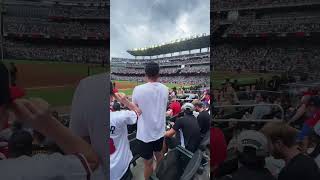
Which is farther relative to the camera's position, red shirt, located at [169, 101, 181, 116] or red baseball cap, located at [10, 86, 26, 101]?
red shirt, located at [169, 101, 181, 116]

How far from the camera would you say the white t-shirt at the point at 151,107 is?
A: 2594mm

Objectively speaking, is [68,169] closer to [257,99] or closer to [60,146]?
[60,146]

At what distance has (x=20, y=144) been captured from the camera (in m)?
2.03

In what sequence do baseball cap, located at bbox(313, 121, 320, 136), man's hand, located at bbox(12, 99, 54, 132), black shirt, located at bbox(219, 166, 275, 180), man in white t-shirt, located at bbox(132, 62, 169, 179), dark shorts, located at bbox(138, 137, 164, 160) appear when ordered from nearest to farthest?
1. man's hand, located at bbox(12, 99, 54, 132)
2. black shirt, located at bbox(219, 166, 275, 180)
3. baseball cap, located at bbox(313, 121, 320, 136)
4. man in white t-shirt, located at bbox(132, 62, 169, 179)
5. dark shorts, located at bbox(138, 137, 164, 160)

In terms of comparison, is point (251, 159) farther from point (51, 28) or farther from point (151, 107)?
point (51, 28)

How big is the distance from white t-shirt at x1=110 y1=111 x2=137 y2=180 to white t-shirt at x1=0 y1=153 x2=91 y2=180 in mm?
545

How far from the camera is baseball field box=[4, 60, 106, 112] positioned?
2.06 m

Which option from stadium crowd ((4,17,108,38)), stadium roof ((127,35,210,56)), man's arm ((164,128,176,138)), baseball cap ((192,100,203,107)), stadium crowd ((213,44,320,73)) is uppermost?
stadium crowd ((4,17,108,38))

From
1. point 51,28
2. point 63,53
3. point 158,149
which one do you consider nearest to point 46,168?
point 63,53

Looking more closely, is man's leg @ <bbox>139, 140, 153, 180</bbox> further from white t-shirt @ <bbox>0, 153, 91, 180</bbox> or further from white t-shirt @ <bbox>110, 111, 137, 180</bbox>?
white t-shirt @ <bbox>0, 153, 91, 180</bbox>

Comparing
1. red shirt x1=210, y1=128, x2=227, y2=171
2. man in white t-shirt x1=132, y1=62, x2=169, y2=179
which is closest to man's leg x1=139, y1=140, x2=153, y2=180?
man in white t-shirt x1=132, y1=62, x2=169, y2=179

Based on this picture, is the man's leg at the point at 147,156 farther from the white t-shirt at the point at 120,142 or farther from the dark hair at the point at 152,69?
the dark hair at the point at 152,69

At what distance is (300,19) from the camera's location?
2.33 metres

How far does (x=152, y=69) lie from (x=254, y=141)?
75cm
